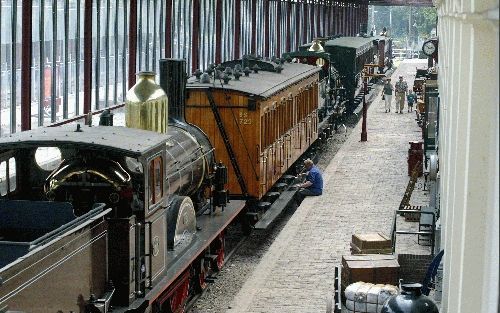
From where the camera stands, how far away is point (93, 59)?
71.2ft

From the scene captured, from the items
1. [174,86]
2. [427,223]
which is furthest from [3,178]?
[427,223]

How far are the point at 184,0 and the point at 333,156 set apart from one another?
21.9 feet

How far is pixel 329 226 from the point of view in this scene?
777 inches

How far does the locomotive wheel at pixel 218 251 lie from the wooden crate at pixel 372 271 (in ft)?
15.1

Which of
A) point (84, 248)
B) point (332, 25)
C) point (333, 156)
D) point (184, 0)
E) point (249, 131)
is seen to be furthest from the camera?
point (332, 25)

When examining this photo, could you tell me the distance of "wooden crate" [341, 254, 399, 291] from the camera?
36.9ft

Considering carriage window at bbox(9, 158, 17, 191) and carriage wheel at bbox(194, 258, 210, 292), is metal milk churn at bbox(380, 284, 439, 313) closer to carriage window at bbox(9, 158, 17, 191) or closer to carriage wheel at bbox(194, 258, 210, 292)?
carriage window at bbox(9, 158, 17, 191)

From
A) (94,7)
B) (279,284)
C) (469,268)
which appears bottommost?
(279,284)

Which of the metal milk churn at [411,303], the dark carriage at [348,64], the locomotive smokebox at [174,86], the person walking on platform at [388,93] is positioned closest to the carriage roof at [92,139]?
the metal milk churn at [411,303]

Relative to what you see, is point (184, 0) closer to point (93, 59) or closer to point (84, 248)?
point (93, 59)

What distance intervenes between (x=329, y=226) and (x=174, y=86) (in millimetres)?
5507

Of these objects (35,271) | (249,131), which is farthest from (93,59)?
(35,271)

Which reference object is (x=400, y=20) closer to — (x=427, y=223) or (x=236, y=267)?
(x=236, y=267)

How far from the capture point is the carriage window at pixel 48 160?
10617 millimetres
